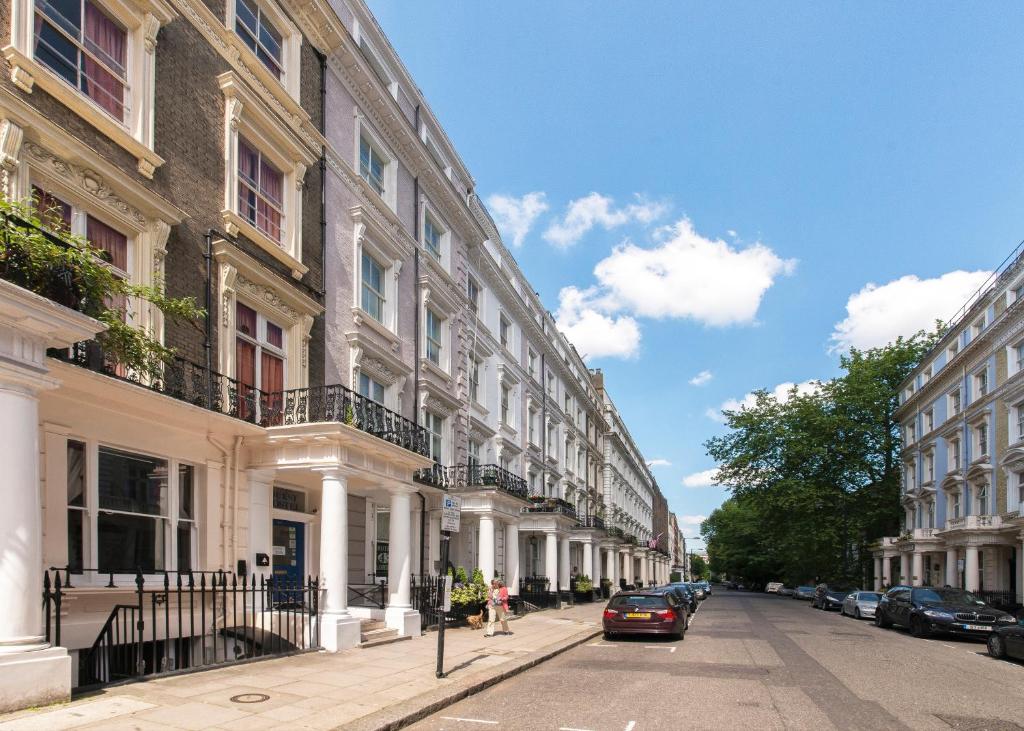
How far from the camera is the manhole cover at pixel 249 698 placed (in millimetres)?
9068

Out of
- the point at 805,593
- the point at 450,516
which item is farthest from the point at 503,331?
the point at 805,593

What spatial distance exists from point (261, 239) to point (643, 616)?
38.3 ft

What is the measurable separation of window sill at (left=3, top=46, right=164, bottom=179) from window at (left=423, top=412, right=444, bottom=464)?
39.7 ft

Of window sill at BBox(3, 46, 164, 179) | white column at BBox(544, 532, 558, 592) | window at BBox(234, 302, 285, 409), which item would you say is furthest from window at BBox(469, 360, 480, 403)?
window sill at BBox(3, 46, 164, 179)

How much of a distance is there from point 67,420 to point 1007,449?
35.3m

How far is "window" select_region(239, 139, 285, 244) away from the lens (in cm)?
1520

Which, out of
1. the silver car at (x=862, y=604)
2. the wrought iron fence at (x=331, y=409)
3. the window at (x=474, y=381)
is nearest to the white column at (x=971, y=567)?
the silver car at (x=862, y=604)

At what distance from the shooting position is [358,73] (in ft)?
63.7

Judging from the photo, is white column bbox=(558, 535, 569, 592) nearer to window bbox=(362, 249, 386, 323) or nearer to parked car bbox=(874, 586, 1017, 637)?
parked car bbox=(874, 586, 1017, 637)

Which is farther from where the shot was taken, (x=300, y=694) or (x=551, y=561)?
(x=551, y=561)

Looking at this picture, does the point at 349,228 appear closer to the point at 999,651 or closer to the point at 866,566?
the point at 999,651

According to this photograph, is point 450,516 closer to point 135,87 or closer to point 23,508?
point 23,508

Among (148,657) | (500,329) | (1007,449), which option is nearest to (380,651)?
(148,657)

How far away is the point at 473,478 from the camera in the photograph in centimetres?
2583
